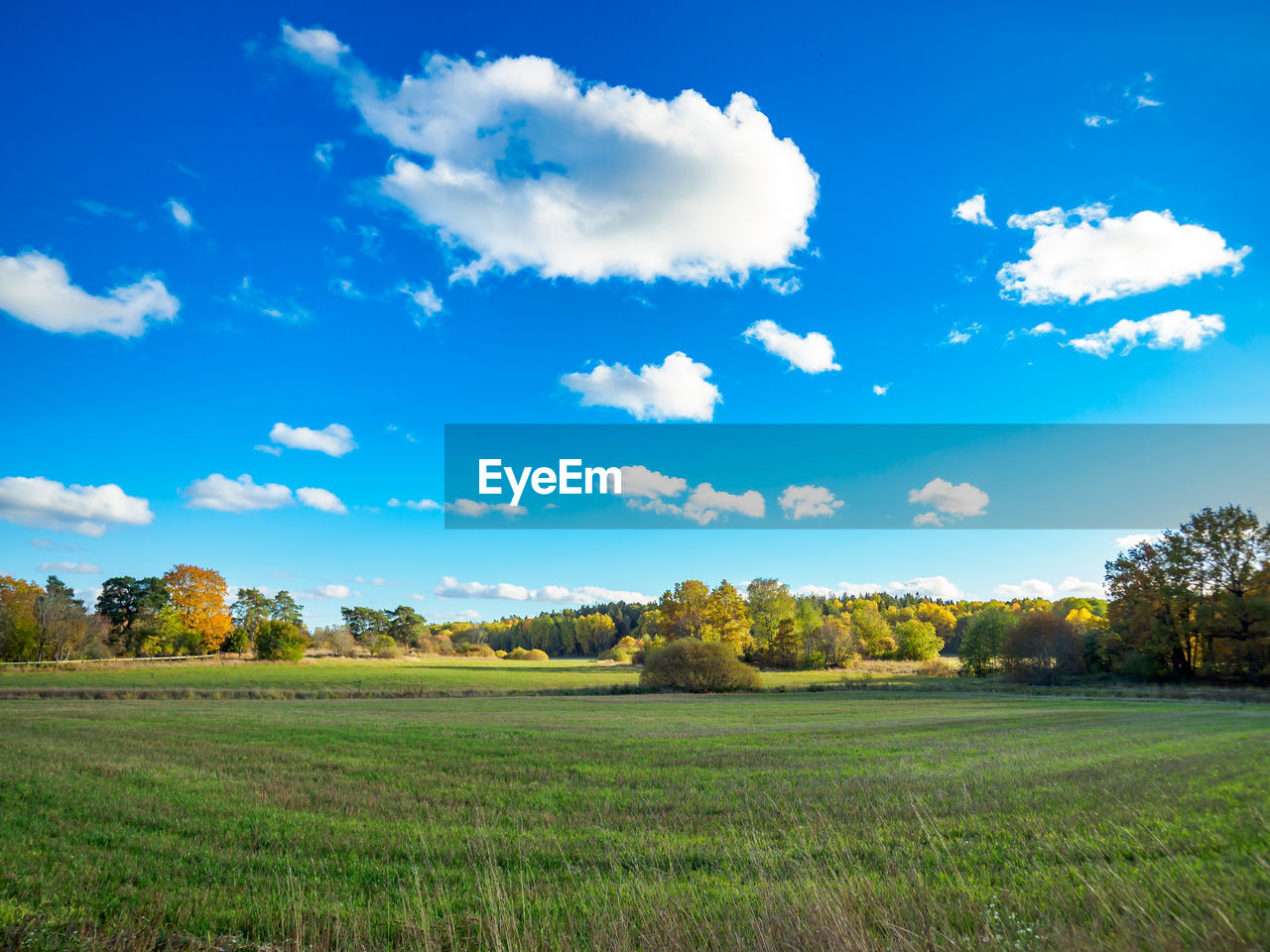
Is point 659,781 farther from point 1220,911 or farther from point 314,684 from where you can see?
point 314,684

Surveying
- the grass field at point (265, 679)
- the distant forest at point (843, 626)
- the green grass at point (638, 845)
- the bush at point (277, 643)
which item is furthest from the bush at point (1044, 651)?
the bush at point (277, 643)

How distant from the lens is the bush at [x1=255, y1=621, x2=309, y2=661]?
70000mm

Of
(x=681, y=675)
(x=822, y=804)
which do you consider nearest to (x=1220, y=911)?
(x=822, y=804)

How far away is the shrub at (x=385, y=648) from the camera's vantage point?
9806 cm

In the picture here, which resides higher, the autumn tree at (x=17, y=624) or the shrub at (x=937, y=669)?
the autumn tree at (x=17, y=624)

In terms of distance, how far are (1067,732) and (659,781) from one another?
1446 cm

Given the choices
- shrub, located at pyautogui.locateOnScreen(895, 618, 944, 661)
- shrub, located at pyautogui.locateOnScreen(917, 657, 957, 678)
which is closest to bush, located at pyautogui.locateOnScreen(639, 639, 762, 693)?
shrub, located at pyautogui.locateOnScreen(917, 657, 957, 678)

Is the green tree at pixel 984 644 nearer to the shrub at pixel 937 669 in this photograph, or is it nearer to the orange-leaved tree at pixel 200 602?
the shrub at pixel 937 669

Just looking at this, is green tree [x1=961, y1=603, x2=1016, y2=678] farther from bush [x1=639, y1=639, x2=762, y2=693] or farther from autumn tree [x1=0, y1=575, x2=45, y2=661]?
autumn tree [x1=0, y1=575, x2=45, y2=661]

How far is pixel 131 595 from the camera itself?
8144 centimetres

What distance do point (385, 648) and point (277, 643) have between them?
113 ft

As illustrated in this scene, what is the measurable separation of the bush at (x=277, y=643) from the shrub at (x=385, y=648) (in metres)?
27.0

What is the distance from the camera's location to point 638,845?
8055 mm

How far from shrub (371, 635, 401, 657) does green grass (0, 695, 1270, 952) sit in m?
85.5
